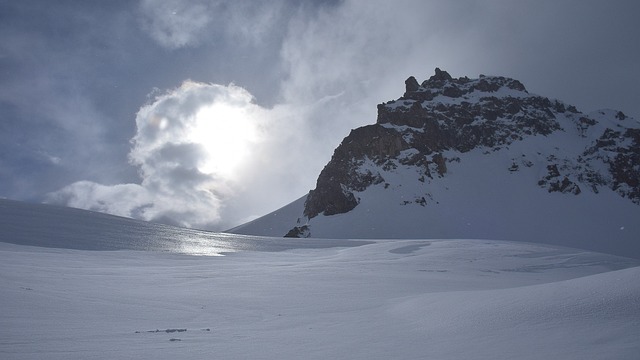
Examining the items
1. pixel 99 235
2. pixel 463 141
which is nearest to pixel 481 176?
pixel 463 141

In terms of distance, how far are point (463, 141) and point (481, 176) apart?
1329cm

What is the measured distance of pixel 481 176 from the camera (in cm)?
8425

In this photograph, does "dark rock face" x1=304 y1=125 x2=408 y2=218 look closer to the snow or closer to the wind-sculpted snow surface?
the snow

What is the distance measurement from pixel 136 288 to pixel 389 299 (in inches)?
187

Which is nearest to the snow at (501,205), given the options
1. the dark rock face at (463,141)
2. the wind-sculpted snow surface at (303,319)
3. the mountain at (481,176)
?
the mountain at (481,176)

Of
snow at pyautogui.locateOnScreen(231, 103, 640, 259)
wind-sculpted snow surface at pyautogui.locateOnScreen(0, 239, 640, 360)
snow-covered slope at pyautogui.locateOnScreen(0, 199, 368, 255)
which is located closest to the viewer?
wind-sculpted snow surface at pyautogui.locateOnScreen(0, 239, 640, 360)

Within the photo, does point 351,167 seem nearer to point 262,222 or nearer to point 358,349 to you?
point 262,222

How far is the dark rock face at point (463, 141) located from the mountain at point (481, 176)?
273 mm

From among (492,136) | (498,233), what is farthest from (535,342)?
(492,136)

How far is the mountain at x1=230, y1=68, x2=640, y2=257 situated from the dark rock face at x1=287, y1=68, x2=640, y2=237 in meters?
0.27

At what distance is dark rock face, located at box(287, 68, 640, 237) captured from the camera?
80375mm

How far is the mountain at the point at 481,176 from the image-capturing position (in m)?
67.9

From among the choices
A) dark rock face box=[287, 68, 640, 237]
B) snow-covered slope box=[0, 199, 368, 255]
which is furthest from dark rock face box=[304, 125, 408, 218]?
snow-covered slope box=[0, 199, 368, 255]

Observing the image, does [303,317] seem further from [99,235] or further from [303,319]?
[99,235]
